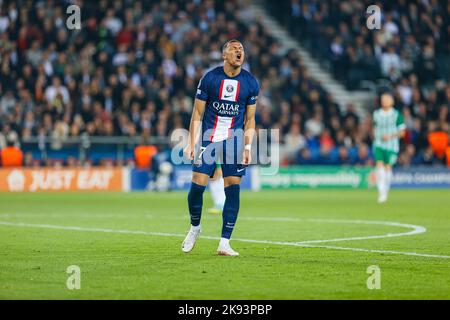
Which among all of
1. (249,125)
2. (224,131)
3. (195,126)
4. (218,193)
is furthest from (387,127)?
(195,126)

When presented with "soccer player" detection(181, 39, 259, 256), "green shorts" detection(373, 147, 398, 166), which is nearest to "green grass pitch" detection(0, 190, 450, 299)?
"soccer player" detection(181, 39, 259, 256)

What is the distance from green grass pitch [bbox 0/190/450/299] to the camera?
7.84m

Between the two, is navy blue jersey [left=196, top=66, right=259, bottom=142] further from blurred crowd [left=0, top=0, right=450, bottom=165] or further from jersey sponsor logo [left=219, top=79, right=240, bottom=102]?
blurred crowd [left=0, top=0, right=450, bottom=165]

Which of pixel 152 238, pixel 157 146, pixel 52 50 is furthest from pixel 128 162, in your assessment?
pixel 152 238

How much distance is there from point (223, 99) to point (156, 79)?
18.8m

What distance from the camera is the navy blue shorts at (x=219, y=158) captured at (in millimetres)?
10742

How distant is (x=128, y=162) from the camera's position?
93.1ft

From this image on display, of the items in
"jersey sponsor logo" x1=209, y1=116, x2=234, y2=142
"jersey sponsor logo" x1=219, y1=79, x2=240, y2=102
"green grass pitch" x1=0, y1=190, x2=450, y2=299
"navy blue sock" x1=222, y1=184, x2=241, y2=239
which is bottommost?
"green grass pitch" x1=0, y1=190, x2=450, y2=299

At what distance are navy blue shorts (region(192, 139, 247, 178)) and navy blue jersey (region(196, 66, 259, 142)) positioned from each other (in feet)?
0.34

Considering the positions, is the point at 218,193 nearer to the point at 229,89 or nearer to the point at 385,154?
the point at 385,154

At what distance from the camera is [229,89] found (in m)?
10.7

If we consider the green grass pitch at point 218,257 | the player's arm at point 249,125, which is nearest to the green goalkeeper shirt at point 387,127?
the green grass pitch at point 218,257

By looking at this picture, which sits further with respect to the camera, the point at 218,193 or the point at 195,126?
the point at 218,193
